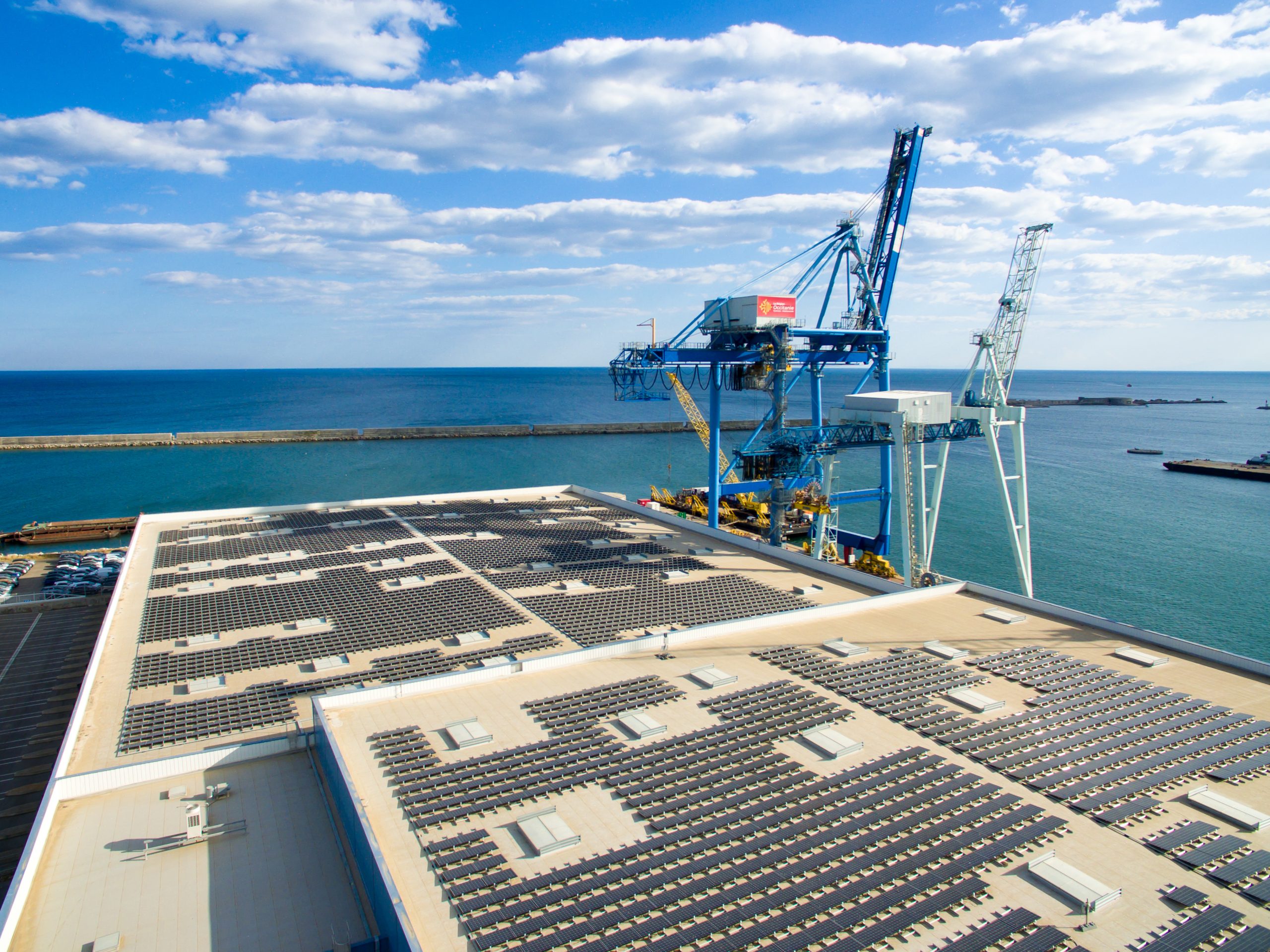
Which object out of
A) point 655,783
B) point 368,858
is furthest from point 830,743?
point 368,858

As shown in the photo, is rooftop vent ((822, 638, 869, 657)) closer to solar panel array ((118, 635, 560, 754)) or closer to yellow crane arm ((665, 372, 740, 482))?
solar panel array ((118, 635, 560, 754))

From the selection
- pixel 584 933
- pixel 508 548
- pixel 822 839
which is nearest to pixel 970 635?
pixel 822 839

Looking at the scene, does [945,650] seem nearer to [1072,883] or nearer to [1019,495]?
[1072,883]

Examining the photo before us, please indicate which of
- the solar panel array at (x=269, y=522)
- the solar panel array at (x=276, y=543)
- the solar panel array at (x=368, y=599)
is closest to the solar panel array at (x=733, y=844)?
the solar panel array at (x=368, y=599)

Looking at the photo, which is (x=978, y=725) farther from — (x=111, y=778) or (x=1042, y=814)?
(x=111, y=778)

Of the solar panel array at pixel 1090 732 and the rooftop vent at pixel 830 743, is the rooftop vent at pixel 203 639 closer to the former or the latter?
the solar panel array at pixel 1090 732

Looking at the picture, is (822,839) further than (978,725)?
No
